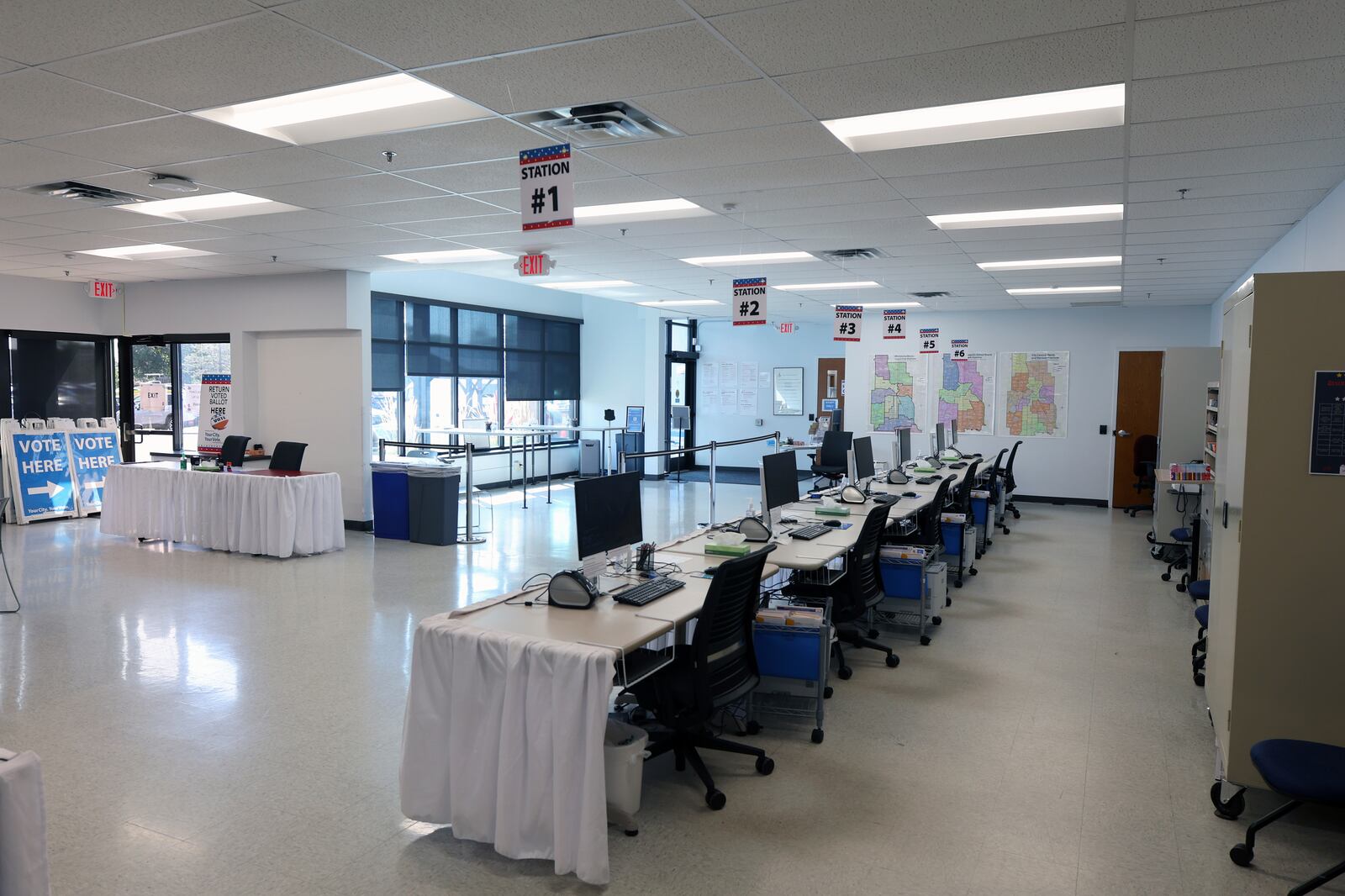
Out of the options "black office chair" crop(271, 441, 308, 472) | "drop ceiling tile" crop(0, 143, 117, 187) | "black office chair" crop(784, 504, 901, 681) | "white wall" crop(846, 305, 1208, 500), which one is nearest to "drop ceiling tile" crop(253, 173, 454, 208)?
"drop ceiling tile" crop(0, 143, 117, 187)

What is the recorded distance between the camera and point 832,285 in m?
10.4

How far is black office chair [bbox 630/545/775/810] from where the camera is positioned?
3443 millimetres

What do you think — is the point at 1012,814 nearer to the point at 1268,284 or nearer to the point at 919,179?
the point at 1268,284

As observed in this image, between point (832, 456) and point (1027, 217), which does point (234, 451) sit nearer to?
point (832, 456)

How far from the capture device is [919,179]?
5.09 m

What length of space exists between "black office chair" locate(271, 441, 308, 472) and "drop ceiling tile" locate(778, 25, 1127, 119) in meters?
7.21

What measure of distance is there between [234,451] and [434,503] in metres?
2.36

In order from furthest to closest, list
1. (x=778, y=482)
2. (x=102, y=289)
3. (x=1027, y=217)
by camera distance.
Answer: (x=102, y=289) < (x=1027, y=217) < (x=778, y=482)

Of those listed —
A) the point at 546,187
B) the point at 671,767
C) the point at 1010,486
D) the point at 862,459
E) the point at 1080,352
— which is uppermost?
the point at 546,187

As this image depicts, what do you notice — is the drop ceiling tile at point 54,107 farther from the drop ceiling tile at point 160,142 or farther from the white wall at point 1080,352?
the white wall at point 1080,352

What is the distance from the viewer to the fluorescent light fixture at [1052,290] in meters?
10.3

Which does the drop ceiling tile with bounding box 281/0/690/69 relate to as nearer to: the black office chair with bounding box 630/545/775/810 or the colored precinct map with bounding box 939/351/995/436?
the black office chair with bounding box 630/545/775/810

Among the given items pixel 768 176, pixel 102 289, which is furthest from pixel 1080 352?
pixel 102 289

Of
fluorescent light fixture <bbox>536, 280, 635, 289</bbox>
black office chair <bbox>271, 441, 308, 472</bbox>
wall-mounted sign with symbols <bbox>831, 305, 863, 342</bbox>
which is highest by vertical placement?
fluorescent light fixture <bbox>536, 280, 635, 289</bbox>
